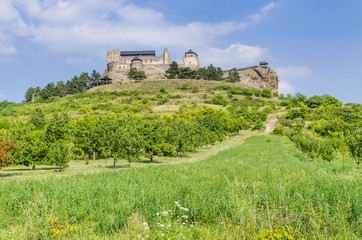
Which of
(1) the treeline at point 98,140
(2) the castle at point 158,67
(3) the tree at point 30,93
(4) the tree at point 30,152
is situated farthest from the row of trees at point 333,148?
(3) the tree at point 30,93

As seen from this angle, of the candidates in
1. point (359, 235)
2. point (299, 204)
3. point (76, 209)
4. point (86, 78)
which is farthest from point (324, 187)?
point (86, 78)

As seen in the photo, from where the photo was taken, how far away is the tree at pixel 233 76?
128250 millimetres

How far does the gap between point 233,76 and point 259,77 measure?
55.0 feet

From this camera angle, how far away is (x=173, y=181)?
10.7 meters

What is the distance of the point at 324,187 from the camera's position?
8.27 meters

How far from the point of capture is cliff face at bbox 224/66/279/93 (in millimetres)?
132250

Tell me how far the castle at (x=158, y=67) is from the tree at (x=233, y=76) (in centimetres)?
342

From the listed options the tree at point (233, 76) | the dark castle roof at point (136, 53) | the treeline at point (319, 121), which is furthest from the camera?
the dark castle roof at point (136, 53)

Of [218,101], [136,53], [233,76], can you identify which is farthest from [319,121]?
[136,53]

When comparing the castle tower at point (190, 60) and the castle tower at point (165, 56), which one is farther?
the castle tower at point (190, 60)

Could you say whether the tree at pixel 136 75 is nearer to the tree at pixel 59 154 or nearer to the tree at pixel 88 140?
the tree at pixel 88 140

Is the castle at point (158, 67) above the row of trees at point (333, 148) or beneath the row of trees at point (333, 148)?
above

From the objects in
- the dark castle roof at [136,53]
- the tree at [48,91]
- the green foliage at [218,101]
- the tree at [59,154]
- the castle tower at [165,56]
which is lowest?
the tree at [59,154]

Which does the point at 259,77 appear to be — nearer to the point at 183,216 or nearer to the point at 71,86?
the point at 71,86
